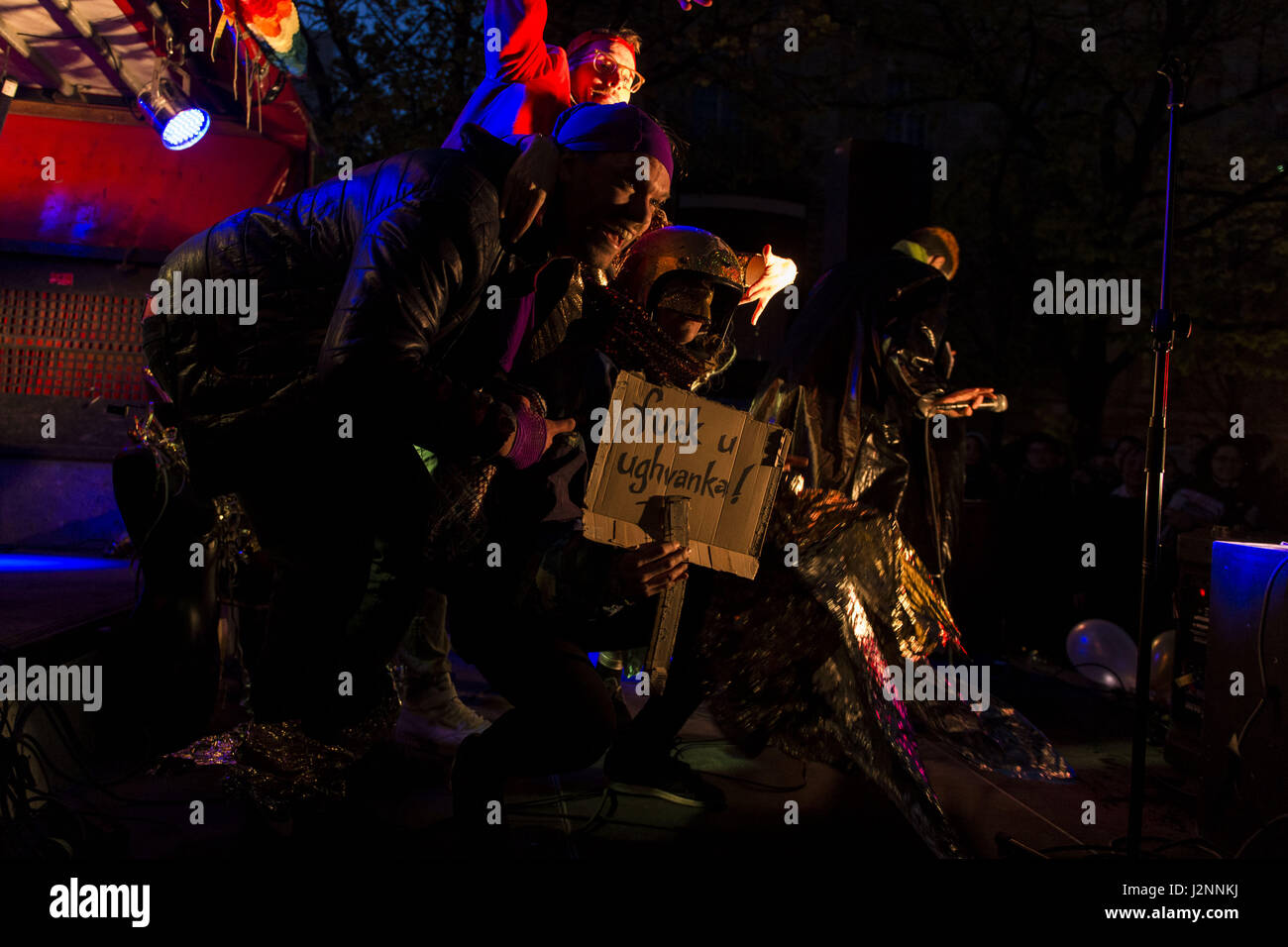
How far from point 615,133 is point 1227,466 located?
5.89 metres

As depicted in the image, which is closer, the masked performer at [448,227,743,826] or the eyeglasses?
the masked performer at [448,227,743,826]

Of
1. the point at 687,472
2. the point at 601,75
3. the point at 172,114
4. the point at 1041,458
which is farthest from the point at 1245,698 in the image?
the point at 172,114

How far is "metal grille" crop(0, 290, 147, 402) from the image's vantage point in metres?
6.52

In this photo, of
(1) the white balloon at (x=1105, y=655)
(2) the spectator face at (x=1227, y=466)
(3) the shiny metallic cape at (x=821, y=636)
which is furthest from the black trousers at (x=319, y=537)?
(2) the spectator face at (x=1227, y=466)

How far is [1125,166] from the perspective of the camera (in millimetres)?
14031

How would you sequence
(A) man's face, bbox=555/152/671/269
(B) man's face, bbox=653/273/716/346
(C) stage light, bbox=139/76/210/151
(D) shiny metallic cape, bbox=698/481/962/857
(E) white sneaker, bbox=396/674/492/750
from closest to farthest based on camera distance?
1. (A) man's face, bbox=555/152/671/269
2. (D) shiny metallic cape, bbox=698/481/962/857
3. (B) man's face, bbox=653/273/716/346
4. (E) white sneaker, bbox=396/674/492/750
5. (C) stage light, bbox=139/76/210/151

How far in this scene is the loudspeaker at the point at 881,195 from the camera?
5.41 m

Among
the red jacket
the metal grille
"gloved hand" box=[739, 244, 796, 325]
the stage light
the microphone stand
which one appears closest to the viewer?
the microphone stand

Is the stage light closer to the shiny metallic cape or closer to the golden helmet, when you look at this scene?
the golden helmet

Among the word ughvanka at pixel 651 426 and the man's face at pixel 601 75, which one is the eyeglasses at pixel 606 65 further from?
the word ughvanka at pixel 651 426

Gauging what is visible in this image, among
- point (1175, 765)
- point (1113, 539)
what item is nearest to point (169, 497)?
point (1175, 765)
